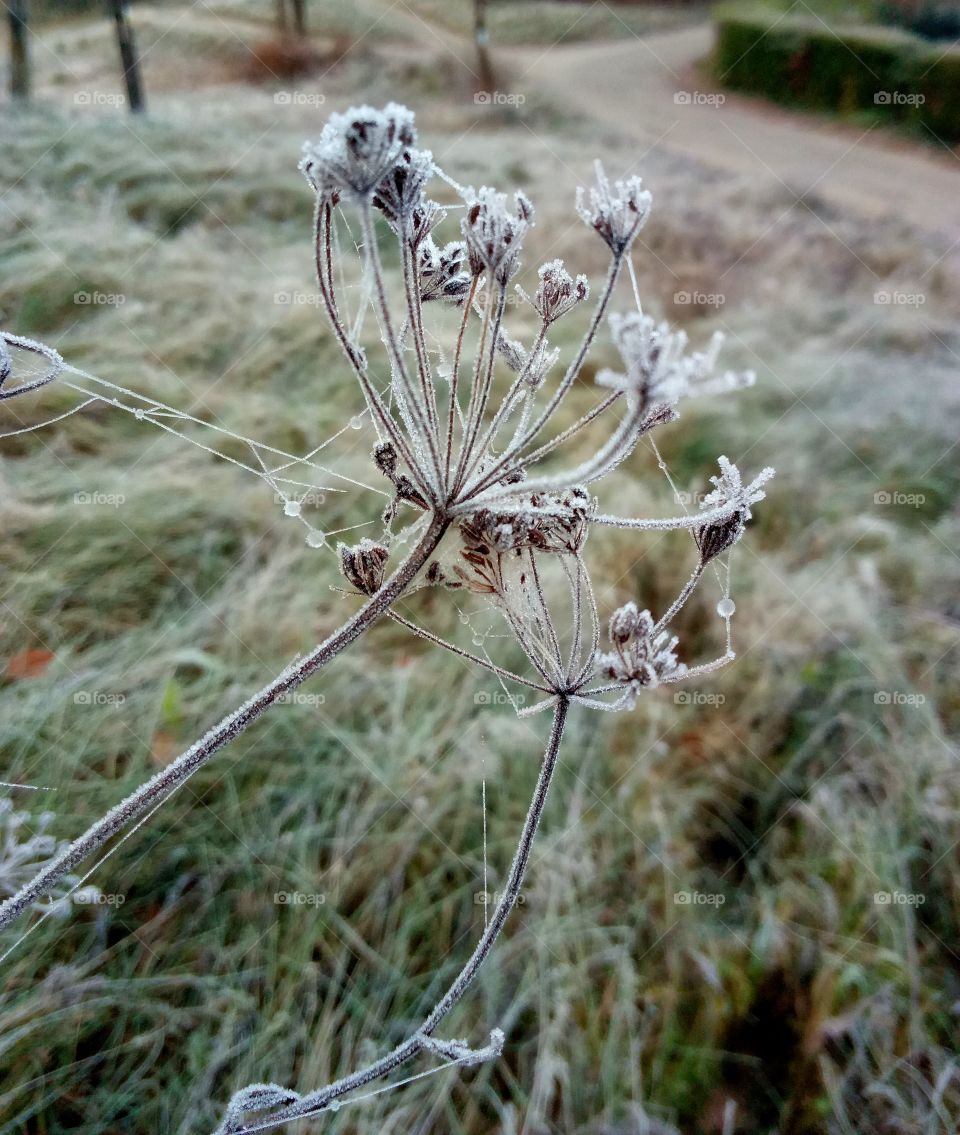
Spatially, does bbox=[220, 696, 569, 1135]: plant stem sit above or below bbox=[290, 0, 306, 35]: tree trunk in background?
below

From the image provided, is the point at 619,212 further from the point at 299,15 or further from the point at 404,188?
the point at 299,15

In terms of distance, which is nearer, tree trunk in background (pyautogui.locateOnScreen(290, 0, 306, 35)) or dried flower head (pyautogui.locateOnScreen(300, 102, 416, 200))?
dried flower head (pyautogui.locateOnScreen(300, 102, 416, 200))

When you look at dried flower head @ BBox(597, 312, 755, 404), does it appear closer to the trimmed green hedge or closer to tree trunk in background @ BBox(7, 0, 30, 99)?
tree trunk in background @ BBox(7, 0, 30, 99)

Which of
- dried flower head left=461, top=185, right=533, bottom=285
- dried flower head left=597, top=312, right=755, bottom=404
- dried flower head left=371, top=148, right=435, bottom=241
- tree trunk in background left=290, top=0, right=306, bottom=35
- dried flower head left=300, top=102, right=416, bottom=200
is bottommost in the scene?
dried flower head left=597, top=312, right=755, bottom=404

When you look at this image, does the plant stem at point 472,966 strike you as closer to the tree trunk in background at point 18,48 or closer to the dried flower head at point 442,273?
the dried flower head at point 442,273

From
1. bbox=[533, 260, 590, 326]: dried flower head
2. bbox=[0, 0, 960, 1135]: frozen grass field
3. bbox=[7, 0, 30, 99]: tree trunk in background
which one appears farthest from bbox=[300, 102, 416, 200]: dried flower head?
bbox=[7, 0, 30, 99]: tree trunk in background

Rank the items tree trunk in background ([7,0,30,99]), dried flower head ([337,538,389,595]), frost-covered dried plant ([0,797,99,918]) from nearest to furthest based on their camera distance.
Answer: dried flower head ([337,538,389,595]), frost-covered dried plant ([0,797,99,918]), tree trunk in background ([7,0,30,99])

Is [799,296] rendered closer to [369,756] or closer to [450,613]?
[450,613]
